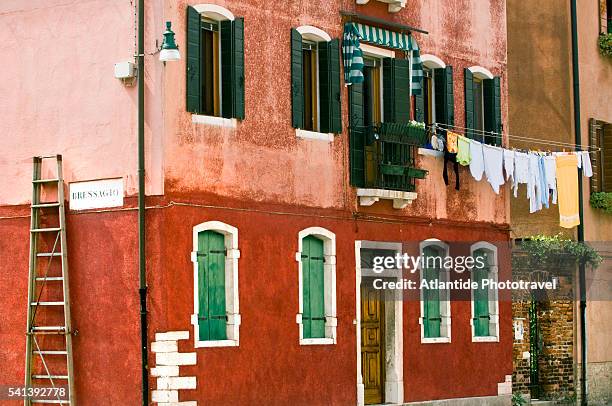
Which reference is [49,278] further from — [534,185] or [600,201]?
[600,201]

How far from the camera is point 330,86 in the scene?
2397 centimetres

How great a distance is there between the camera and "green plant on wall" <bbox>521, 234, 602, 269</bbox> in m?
29.9

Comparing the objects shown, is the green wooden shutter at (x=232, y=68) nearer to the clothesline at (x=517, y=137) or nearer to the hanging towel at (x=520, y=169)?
the clothesline at (x=517, y=137)

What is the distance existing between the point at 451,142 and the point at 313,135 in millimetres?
3889

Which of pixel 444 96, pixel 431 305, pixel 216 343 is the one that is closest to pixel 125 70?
pixel 216 343

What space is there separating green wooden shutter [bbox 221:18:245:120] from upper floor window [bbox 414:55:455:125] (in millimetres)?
5779

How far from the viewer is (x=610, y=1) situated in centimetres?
3334

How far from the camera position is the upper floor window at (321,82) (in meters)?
23.9

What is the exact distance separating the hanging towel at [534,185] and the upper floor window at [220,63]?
27.7 ft

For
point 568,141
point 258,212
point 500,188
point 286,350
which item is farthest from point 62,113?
point 568,141

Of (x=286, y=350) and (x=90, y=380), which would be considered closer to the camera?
(x=90, y=380)

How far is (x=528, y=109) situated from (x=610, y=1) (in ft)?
14.7

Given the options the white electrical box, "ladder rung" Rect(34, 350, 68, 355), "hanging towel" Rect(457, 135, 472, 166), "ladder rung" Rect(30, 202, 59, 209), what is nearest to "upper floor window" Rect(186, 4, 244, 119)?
the white electrical box

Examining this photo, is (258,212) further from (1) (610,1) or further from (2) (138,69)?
(1) (610,1)
